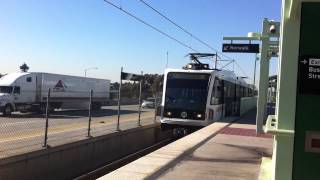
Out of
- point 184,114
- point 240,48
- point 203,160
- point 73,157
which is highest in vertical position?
point 240,48

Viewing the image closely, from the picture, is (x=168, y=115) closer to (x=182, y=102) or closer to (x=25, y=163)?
(x=182, y=102)

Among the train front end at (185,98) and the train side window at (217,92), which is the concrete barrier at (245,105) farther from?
the train front end at (185,98)

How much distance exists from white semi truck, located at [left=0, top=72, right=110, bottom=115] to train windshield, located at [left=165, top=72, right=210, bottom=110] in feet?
49.2

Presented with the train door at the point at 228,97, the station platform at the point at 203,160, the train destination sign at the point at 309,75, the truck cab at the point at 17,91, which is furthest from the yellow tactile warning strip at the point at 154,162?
the truck cab at the point at 17,91

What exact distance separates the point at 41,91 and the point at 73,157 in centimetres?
2496

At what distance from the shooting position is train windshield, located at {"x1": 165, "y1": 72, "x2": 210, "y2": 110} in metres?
22.5

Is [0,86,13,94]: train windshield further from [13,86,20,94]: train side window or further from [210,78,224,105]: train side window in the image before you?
[210,78,224,105]: train side window

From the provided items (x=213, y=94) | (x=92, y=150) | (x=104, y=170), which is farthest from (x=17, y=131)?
(x=213, y=94)

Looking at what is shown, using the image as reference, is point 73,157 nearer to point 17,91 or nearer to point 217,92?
point 217,92

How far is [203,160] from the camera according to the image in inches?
427

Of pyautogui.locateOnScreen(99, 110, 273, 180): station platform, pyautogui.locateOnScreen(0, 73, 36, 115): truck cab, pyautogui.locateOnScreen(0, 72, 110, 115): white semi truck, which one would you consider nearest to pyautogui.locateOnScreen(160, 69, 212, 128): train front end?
pyautogui.locateOnScreen(99, 110, 273, 180): station platform

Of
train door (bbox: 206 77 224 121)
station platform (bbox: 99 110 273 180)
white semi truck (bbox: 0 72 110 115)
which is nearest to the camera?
station platform (bbox: 99 110 273 180)

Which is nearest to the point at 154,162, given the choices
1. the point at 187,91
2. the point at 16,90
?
the point at 187,91

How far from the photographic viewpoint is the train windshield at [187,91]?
22516mm
